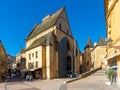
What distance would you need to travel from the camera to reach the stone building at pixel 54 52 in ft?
143

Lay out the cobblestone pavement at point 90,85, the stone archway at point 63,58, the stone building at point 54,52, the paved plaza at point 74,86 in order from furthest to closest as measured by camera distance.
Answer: the stone archway at point 63,58
the stone building at point 54,52
the paved plaza at point 74,86
the cobblestone pavement at point 90,85

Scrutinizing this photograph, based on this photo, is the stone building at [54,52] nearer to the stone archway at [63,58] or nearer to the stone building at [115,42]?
the stone archway at [63,58]

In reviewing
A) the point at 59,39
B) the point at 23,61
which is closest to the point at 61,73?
the point at 59,39

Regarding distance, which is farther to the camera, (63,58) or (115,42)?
(63,58)

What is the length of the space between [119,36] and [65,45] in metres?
33.0

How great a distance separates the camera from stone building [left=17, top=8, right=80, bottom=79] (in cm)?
4344

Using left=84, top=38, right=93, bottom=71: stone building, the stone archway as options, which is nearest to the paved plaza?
the stone archway

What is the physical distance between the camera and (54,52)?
44.8 m

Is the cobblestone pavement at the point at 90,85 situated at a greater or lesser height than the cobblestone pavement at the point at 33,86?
greater

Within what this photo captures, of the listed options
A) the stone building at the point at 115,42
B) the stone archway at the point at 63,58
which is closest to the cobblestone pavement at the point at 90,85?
the stone building at the point at 115,42

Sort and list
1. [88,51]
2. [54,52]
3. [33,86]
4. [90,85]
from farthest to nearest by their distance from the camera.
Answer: [88,51], [54,52], [33,86], [90,85]

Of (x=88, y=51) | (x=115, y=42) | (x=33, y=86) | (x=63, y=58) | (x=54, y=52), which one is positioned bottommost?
(x=33, y=86)

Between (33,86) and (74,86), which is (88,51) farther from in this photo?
(74,86)

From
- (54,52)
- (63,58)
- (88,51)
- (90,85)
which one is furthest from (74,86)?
(88,51)
